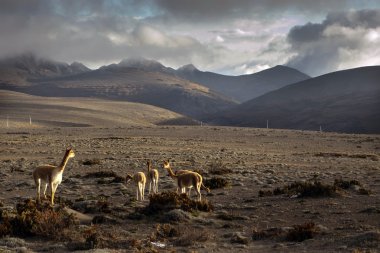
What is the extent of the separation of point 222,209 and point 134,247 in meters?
5.47

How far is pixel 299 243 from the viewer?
440 inches

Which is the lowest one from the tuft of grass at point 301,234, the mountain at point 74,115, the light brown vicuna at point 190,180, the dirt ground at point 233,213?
the dirt ground at point 233,213

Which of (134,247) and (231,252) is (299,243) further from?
(134,247)

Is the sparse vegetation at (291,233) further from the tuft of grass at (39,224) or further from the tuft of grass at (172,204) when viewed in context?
the tuft of grass at (39,224)

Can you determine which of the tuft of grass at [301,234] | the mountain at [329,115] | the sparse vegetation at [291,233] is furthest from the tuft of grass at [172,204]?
the mountain at [329,115]

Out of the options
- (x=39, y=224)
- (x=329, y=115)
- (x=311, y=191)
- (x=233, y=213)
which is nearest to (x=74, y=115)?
(x=329, y=115)

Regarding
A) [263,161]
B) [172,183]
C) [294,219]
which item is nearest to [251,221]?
Answer: [294,219]

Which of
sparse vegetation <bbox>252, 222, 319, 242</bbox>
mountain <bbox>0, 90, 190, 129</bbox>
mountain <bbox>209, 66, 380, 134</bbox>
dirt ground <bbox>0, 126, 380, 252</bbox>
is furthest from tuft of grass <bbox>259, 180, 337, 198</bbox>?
mountain <bbox>209, 66, 380, 134</bbox>

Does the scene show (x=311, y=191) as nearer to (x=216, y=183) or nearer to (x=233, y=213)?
(x=233, y=213)

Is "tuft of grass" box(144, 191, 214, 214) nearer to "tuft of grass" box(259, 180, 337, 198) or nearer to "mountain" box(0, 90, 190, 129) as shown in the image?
"tuft of grass" box(259, 180, 337, 198)

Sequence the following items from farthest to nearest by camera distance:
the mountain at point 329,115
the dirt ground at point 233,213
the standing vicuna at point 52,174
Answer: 1. the mountain at point 329,115
2. the standing vicuna at point 52,174
3. the dirt ground at point 233,213

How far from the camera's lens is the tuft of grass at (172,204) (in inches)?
557

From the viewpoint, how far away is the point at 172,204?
1442cm

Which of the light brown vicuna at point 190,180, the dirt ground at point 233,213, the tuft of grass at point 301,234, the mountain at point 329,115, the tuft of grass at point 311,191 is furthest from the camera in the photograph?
the mountain at point 329,115
